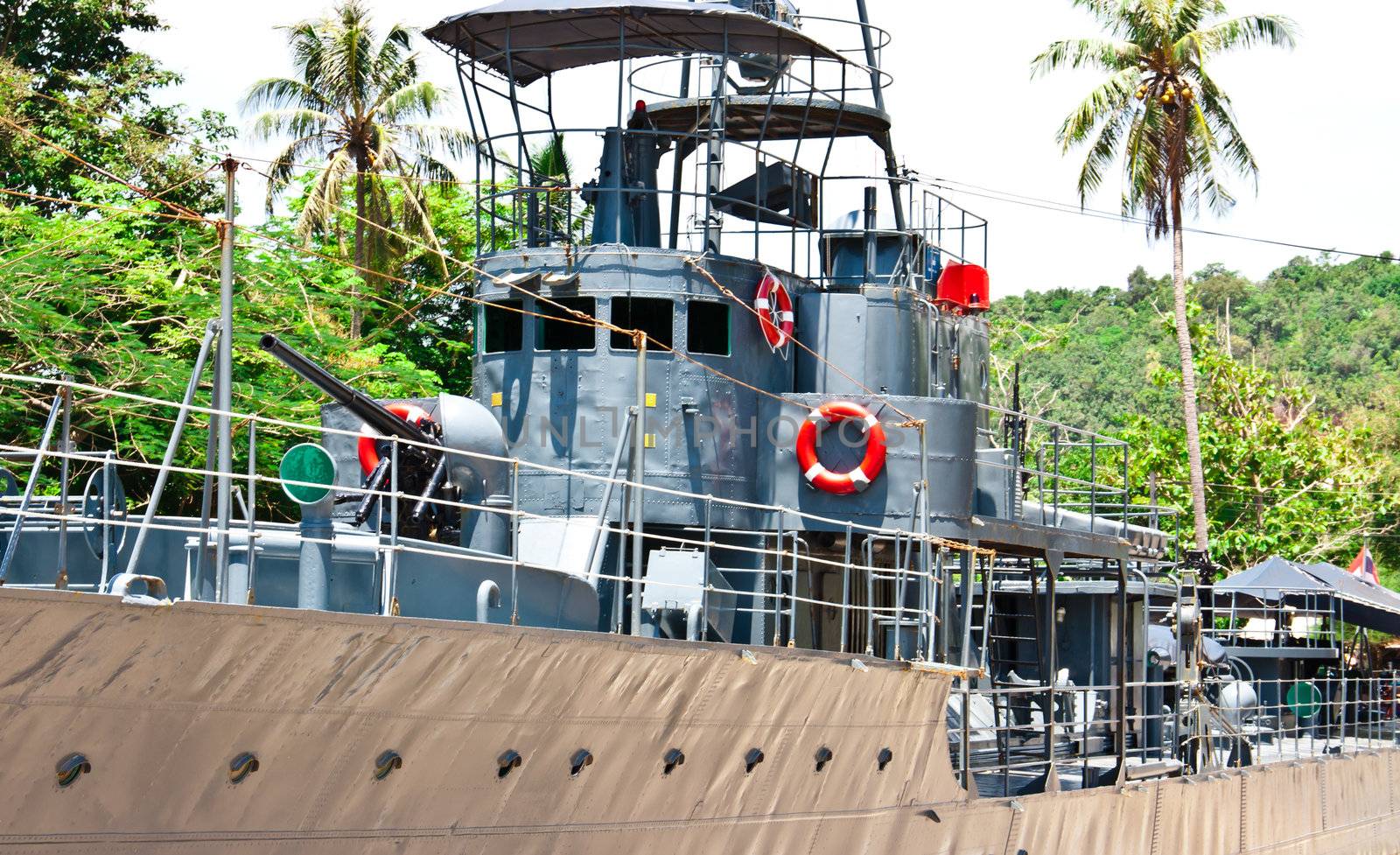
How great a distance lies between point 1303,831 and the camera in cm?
2097

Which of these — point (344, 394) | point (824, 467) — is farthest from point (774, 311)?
point (344, 394)

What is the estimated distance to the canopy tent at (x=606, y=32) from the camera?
13836 mm

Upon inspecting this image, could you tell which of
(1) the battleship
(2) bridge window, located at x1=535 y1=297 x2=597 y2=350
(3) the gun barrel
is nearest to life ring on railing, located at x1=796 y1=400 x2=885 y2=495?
(1) the battleship

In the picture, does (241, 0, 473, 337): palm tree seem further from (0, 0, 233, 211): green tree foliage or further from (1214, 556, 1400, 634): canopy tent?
(1214, 556, 1400, 634): canopy tent

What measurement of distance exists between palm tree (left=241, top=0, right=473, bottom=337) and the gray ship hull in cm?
2269

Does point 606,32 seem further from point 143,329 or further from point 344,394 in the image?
Answer: point 143,329

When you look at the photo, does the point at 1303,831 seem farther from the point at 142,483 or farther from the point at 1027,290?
the point at 1027,290

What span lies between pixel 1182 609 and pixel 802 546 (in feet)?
20.4

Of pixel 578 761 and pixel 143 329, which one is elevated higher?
pixel 143 329

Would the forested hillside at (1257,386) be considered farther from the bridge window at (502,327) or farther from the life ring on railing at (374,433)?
the life ring on railing at (374,433)

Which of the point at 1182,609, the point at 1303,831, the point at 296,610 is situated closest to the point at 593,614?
the point at 296,610

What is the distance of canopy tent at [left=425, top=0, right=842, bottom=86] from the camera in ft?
45.4

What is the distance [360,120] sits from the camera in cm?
3453

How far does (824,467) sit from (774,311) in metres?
1.49
